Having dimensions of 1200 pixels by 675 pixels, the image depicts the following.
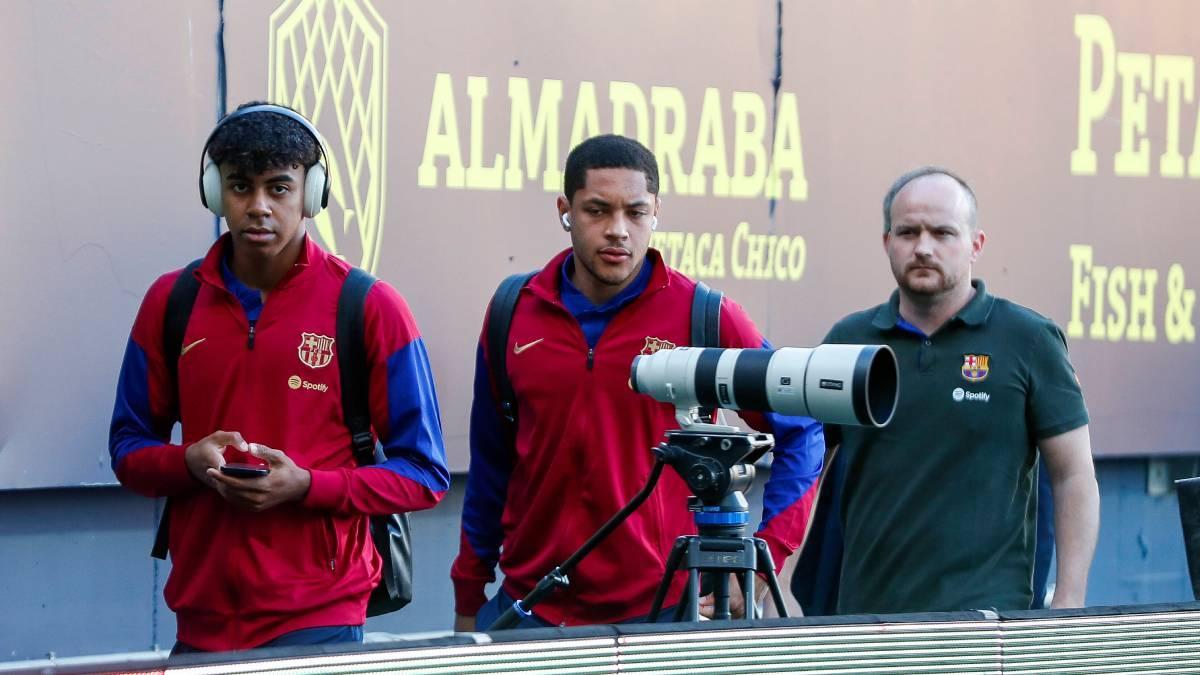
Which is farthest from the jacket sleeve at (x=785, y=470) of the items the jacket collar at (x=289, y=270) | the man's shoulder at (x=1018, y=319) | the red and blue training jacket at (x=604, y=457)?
the jacket collar at (x=289, y=270)

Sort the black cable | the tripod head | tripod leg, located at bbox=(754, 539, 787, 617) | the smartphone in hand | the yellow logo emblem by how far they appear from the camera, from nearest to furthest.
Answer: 1. the tripod head
2. tripod leg, located at bbox=(754, 539, 787, 617)
3. the smartphone in hand
4. the black cable
5. the yellow logo emblem

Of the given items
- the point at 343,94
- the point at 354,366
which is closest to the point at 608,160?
the point at 354,366

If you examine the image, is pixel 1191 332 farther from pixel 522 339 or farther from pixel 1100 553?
pixel 522 339

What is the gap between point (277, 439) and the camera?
3238 millimetres

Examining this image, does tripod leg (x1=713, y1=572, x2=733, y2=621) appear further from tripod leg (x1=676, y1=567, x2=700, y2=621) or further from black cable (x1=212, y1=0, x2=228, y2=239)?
black cable (x1=212, y1=0, x2=228, y2=239)

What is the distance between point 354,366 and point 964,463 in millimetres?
1354

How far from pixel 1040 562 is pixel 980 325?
23.3 inches

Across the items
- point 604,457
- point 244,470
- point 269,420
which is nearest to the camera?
point 244,470

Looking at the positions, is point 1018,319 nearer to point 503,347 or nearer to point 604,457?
point 604,457

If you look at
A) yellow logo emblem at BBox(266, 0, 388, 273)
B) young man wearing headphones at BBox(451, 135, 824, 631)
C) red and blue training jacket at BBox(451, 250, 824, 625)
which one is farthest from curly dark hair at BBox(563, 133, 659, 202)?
yellow logo emblem at BBox(266, 0, 388, 273)

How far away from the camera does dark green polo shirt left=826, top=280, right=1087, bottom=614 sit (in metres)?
3.48

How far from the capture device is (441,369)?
16.6 ft

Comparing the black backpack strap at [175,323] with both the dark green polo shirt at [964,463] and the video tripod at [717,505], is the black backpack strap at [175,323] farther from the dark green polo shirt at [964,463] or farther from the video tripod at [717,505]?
the dark green polo shirt at [964,463]

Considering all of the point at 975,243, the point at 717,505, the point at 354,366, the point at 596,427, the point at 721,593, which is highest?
the point at 975,243
